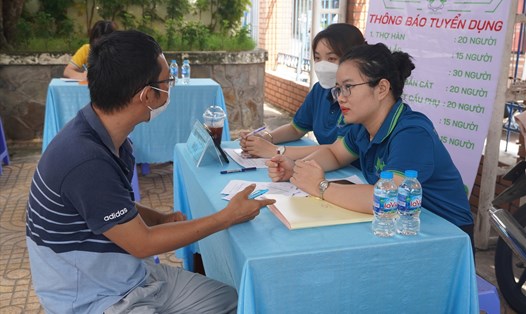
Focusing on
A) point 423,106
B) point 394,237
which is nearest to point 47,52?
point 423,106

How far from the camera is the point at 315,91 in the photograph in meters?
2.77

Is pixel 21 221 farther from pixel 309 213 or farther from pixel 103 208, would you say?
pixel 309 213

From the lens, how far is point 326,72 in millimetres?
2535

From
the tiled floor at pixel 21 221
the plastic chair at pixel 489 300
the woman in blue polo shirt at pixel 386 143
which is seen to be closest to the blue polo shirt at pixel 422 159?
the woman in blue polo shirt at pixel 386 143

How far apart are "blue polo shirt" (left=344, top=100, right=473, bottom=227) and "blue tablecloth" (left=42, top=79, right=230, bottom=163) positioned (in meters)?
2.66

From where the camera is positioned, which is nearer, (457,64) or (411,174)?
(411,174)

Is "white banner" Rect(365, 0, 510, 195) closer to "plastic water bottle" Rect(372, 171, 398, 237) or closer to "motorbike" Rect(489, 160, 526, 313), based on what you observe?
"motorbike" Rect(489, 160, 526, 313)

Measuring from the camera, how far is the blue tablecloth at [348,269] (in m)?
1.34

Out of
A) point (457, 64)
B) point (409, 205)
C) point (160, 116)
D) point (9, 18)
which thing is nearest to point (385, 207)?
point (409, 205)

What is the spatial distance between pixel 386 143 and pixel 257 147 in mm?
692

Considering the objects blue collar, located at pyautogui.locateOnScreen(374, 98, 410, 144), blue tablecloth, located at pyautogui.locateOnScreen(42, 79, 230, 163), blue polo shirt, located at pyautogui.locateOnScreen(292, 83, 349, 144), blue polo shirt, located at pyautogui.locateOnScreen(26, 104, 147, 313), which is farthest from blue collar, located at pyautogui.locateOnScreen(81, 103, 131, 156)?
blue tablecloth, located at pyautogui.locateOnScreen(42, 79, 230, 163)

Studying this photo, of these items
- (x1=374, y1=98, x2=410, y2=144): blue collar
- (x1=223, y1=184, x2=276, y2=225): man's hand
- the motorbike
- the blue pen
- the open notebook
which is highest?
(x1=374, y1=98, x2=410, y2=144): blue collar

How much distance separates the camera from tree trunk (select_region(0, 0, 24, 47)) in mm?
5898

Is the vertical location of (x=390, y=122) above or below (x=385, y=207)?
above
